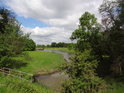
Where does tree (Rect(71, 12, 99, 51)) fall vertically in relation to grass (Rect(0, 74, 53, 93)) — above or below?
above

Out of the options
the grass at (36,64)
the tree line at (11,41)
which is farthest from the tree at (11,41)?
the grass at (36,64)

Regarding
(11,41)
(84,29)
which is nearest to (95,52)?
(84,29)

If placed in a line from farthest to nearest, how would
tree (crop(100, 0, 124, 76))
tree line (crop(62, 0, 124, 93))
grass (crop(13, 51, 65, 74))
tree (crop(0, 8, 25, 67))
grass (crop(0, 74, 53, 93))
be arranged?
grass (crop(13, 51, 65, 74))
tree (crop(0, 8, 25, 67))
tree (crop(100, 0, 124, 76))
tree line (crop(62, 0, 124, 93))
grass (crop(0, 74, 53, 93))

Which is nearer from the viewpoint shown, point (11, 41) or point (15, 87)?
point (15, 87)

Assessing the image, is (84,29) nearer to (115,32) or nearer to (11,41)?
(115,32)

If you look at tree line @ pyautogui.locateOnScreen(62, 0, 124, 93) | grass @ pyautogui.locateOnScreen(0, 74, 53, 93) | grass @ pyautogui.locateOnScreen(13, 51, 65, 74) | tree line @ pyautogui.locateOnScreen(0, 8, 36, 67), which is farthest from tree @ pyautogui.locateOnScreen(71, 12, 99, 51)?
grass @ pyautogui.locateOnScreen(0, 74, 53, 93)

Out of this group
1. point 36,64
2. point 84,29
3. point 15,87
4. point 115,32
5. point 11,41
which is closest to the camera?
point 15,87

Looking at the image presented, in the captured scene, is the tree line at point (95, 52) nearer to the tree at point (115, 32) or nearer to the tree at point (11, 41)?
the tree at point (115, 32)

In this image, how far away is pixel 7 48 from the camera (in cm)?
2158

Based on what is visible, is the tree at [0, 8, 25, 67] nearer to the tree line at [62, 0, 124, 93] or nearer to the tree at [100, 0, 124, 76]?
the tree line at [62, 0, 124, 93]

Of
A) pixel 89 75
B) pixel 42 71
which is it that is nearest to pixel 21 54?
pixel 42 71

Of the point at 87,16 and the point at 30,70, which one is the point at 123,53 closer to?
the point at 87,16

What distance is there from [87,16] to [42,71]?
1397 cm

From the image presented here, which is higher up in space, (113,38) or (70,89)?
(113,38)
